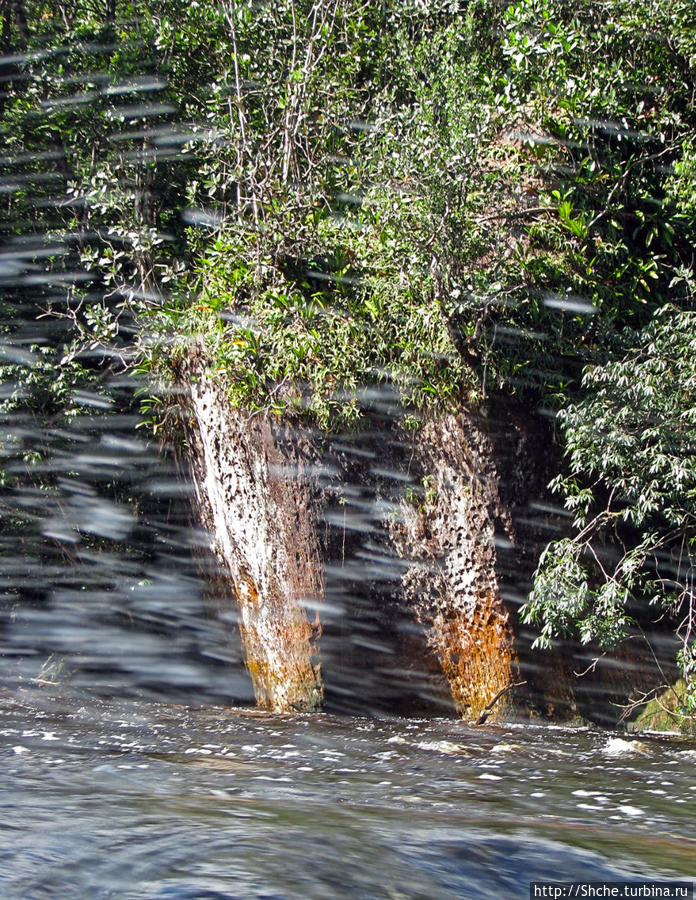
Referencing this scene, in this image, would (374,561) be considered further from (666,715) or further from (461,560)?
(666,715)

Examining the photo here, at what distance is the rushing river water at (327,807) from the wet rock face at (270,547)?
17.4 inches

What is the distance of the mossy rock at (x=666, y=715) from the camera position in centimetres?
635

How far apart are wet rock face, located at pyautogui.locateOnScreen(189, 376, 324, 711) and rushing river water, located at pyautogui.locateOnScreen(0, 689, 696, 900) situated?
0.44 metres

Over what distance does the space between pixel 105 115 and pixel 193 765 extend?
22.9 feet

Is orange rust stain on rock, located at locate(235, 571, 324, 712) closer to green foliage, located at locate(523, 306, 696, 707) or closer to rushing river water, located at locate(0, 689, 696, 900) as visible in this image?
rushing river water, located at locate(0, 689, 696, 900)

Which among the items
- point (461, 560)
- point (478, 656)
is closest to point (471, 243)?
point (461, 560)

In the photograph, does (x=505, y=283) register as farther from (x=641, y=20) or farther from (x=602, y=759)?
(x=602, y=759)

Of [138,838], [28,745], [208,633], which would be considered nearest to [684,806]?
Answer: [138,838]

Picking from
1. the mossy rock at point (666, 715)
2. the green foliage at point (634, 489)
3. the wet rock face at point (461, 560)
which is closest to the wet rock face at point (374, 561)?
the wet rock face at point (461, 560)

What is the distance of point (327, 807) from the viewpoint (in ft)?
12.6

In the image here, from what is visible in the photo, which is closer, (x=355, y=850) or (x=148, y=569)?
(x=355, y=850)

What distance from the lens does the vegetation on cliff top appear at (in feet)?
20.6

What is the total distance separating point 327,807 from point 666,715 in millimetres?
3696

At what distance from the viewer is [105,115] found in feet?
29.8
